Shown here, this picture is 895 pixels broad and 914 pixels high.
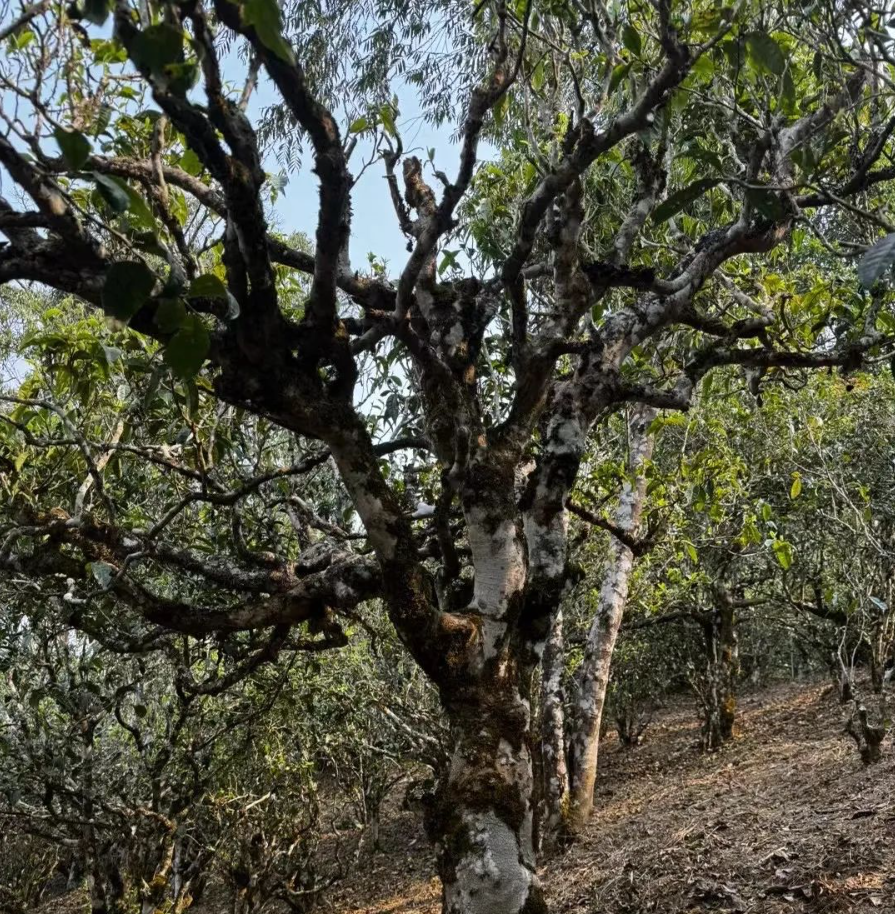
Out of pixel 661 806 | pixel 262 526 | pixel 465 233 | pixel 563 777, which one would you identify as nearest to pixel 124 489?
pixel 262 526

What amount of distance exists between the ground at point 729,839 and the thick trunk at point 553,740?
41 centimetres

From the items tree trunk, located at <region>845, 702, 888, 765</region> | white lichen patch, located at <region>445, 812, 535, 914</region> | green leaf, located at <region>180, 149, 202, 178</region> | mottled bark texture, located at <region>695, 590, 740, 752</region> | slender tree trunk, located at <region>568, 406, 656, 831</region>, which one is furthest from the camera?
mottled bark texture, located at <region>695, 590, 740, 752</region>

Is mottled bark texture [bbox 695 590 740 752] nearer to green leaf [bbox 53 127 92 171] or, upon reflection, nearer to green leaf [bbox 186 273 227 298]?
green leaf [bbox 186 273 227 298]

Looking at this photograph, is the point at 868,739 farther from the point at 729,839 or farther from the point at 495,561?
the point at 495,561

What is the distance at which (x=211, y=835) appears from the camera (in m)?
7.69

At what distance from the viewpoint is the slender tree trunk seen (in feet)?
25.0

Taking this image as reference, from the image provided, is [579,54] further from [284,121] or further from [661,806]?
[661,806]

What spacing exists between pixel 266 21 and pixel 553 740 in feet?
24.4

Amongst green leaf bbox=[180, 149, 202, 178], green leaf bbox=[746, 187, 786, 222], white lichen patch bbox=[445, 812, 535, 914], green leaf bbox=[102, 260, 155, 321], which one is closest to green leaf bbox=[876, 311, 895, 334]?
green leaf bbox=[746, 187, 786, 222]

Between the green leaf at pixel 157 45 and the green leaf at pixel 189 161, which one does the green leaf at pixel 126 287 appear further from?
the green leaf at pixel 189 161

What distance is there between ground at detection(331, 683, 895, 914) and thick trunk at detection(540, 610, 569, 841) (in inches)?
16.2

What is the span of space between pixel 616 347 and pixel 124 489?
12.6 ft

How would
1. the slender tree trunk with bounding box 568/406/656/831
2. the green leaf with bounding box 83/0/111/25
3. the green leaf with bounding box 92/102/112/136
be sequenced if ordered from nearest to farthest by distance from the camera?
the green leaf with bounding box 83/0/111/25
the green leaf with bounding box 92/102/112/136
the slender tree trunk with bounding box 568/406/656/831

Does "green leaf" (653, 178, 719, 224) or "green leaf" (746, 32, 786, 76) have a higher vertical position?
"green leaf" (746, 32, 786, 76)
